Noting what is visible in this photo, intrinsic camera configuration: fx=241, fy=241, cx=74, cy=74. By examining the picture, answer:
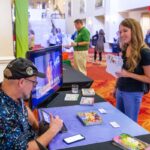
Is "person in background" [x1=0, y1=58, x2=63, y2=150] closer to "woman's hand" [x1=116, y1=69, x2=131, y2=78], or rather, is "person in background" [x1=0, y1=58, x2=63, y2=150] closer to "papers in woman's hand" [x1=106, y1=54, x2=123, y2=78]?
"woman's hand" [x1=116, y1=69, x2=131, y2=78]

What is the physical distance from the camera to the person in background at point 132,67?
183 centimetres

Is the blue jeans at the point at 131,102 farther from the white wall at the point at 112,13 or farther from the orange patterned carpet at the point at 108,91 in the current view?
the white wall at the point at 112,13

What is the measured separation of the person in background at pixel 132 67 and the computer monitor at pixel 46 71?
0.51m

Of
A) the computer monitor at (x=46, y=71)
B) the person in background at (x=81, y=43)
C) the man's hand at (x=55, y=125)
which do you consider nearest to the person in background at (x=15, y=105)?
the man's hand at (x=55, y=125)

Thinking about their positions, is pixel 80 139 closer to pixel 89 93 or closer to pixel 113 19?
pixel 89 93

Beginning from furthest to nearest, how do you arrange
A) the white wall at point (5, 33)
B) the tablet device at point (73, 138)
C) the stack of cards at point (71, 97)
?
1. the white wall at point (5, 33)
2. the stack of cards at point (71, 97)
3. the tablet device at point (73, 138)

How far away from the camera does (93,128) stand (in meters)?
1.48

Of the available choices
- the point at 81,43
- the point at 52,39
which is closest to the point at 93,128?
the point at 81,43

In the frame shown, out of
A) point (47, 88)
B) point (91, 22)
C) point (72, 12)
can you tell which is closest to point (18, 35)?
point (47, 88)

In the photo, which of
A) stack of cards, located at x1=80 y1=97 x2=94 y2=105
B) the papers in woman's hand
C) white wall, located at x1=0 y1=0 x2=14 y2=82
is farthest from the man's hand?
white wall, located at x1=0 y1=0 x2=14 y2=82

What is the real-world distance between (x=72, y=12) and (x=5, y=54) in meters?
19.0

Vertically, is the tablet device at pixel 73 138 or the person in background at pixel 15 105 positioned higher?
the person in background at pixel 15 105

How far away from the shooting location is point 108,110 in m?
1.77

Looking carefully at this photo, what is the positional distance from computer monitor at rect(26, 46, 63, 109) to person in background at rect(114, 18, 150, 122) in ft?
1.68
